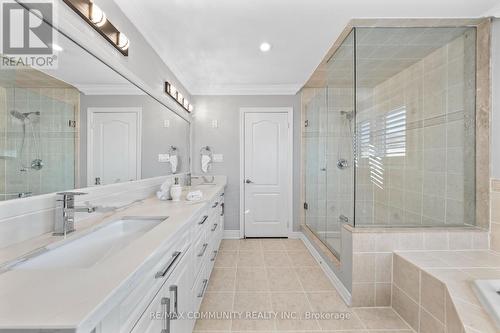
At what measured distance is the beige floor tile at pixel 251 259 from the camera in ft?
8.77

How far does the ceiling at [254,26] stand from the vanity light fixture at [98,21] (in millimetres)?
295

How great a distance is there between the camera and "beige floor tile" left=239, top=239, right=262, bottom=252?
3158 mm

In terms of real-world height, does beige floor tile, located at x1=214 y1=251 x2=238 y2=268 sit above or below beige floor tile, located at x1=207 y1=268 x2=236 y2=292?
below

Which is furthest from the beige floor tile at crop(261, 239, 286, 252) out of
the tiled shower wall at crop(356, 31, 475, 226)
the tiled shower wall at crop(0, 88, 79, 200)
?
the tiled shower wall at crop(0, 88, 79, 200)

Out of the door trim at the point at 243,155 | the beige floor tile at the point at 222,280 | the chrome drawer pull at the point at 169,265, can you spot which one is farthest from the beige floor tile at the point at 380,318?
the door trim at the point at 243,155

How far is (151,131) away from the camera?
7.11ft

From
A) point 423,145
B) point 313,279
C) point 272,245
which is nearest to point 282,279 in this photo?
point 313,279

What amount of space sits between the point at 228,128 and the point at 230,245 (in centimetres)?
174

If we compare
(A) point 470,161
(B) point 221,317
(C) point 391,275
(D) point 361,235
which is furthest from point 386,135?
(B) point 221,317

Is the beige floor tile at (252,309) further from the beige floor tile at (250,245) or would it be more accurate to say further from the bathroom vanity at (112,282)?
the beige floor tile at (250,245)

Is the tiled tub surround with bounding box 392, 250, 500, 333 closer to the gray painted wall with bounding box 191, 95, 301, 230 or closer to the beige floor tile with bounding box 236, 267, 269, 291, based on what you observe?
the beige floor tile with bounding box 236, 267, 269, 291

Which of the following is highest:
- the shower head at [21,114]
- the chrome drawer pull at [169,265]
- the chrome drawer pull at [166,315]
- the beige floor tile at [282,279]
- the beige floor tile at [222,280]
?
the shower head at [21,114]

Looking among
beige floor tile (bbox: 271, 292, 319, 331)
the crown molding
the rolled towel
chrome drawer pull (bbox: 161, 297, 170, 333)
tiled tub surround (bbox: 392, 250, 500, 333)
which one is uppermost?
the crown molding

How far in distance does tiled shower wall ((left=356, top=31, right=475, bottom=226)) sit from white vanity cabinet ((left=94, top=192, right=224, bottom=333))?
137cm
